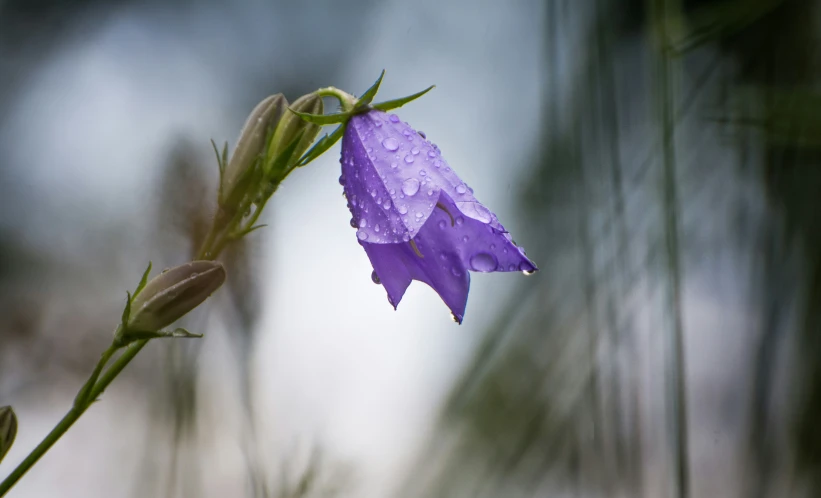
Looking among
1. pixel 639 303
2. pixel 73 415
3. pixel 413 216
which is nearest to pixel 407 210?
pixel 413 216

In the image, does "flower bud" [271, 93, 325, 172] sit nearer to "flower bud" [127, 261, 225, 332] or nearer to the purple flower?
the purple flower

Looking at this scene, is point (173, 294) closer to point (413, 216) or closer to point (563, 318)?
point (413, 216)

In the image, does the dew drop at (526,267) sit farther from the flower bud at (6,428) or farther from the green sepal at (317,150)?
the flower bud at (6,428)

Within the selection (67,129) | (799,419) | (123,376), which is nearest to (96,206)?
(67,129)

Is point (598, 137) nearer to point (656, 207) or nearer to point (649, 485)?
point (656, 207)

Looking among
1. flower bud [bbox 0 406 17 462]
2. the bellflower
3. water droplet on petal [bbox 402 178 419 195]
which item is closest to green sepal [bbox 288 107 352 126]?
the bellflower

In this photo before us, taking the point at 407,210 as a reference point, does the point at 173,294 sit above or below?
below

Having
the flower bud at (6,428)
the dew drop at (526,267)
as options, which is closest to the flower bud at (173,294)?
the flower bud at (6,428)
